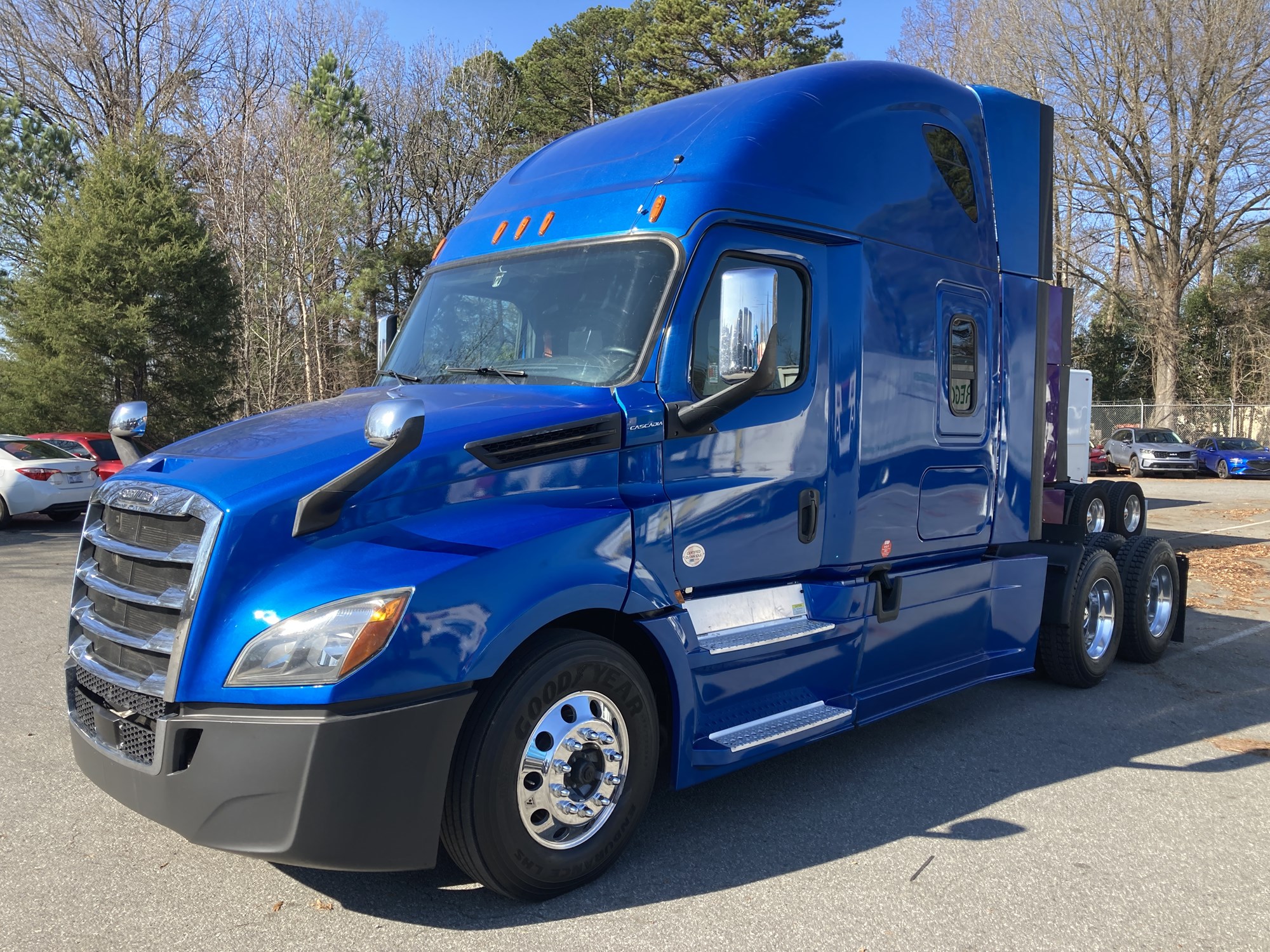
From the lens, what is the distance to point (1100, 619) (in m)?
6.99

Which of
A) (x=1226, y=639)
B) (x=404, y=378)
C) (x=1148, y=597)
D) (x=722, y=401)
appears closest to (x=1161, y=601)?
(x=1148, y=597)

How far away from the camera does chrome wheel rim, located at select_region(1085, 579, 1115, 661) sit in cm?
689

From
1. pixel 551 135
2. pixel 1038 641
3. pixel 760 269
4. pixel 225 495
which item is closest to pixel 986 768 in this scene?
pixel 1038 641

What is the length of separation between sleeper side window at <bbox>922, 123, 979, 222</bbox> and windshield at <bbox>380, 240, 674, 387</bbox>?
7.25 feet

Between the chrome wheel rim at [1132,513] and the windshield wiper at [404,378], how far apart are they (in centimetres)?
883

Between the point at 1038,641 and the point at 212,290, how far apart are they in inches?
893

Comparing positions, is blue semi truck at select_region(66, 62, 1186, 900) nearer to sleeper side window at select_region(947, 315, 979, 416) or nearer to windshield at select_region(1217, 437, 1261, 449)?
sleeper side window at select_region(947, 315, 979, 416)

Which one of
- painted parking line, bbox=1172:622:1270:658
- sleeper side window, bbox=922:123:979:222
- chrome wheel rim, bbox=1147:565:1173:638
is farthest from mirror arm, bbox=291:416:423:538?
painted parking line, bbox=1172:622:1270:658

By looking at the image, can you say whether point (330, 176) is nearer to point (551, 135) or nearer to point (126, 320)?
point (126, 320)

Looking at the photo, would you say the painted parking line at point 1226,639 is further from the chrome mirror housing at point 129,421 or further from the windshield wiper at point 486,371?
the chrome mirror housing at point 129,421

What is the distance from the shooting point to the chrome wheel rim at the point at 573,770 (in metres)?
3.55

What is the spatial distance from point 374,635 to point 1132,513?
10.2 metres

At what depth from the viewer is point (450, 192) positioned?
3953cm

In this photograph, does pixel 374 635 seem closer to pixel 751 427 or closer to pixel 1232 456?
pixel 751 427
